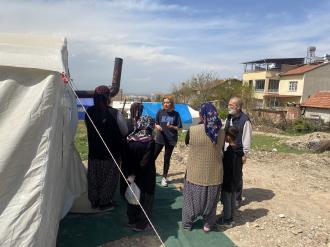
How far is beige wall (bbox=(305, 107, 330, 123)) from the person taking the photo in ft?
94.5

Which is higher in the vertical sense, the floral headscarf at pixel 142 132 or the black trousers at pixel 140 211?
the floral headscarf at pixel 142 132

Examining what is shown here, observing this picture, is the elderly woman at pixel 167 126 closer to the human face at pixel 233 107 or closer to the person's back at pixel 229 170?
the human face at pixel 233 107

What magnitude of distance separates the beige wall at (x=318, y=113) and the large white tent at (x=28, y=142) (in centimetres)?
2832

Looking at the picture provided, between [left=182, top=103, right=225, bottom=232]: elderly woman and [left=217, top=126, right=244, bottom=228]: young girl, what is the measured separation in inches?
12.0

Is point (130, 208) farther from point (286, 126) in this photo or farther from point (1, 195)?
point (286, 126)

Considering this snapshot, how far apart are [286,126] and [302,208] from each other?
20781mm

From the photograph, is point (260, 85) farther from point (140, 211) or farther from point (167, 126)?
point (140, 211)

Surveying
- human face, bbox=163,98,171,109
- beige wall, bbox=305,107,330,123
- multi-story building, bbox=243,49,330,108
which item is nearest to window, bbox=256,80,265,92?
multi-story building, bbox=243,49,330,108

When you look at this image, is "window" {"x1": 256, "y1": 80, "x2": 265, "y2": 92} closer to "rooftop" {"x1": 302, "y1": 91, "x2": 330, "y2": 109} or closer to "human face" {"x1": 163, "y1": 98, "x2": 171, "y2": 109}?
"rooftop" {"x1": 302, "y1": 91, "x2": 330, "y2": 109}

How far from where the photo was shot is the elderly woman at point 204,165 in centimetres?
441

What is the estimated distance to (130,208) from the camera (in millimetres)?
4703

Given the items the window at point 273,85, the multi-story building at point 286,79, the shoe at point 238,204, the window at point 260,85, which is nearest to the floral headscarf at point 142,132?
the shoe at point 238,204

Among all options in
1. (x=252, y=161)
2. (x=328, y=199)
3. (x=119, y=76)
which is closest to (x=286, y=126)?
(x=252, y=161)

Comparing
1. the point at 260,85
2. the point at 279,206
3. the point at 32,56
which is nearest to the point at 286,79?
the point at 260,85
